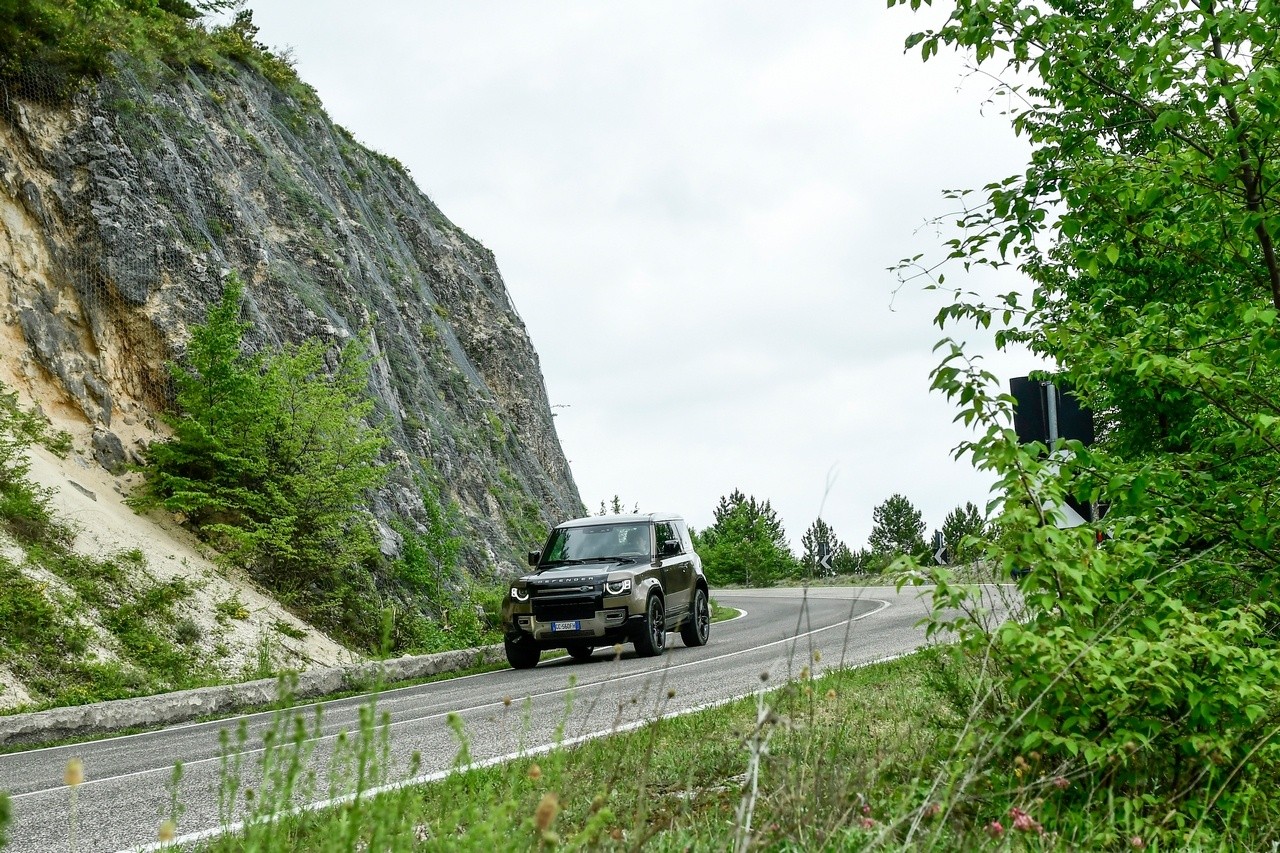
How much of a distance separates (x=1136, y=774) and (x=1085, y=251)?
2766 mm

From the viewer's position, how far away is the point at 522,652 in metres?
15.1

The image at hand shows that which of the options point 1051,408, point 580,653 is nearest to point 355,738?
point 1051,408

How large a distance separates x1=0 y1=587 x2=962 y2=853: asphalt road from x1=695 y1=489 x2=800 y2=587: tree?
47567mm

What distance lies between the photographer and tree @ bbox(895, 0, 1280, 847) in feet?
12.7

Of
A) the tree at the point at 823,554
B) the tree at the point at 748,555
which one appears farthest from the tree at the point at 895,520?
the tree at the point at 748,555

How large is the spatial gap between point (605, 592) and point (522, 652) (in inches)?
69.2

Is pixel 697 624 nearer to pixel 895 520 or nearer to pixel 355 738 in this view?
pixel 355 738

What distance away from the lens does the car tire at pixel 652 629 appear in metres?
14.4

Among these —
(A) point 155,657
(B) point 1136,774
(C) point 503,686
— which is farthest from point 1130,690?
(A) point 155,657

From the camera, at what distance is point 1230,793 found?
4.13 meters

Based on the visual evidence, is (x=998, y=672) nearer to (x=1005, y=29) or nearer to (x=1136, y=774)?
(x=1136, y=774)

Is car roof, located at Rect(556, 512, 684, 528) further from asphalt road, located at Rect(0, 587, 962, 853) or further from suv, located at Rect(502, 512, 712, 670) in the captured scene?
asphalt road, located at Rect(0, 587, 962, 853)

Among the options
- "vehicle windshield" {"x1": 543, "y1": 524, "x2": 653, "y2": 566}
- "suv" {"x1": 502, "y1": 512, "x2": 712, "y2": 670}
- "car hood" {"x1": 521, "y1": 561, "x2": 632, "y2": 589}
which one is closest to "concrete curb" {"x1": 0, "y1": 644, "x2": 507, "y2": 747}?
"suv" {"x1": 502, "y1": 512, "x2": 712, "y2": 670}

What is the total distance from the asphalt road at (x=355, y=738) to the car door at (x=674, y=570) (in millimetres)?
763
